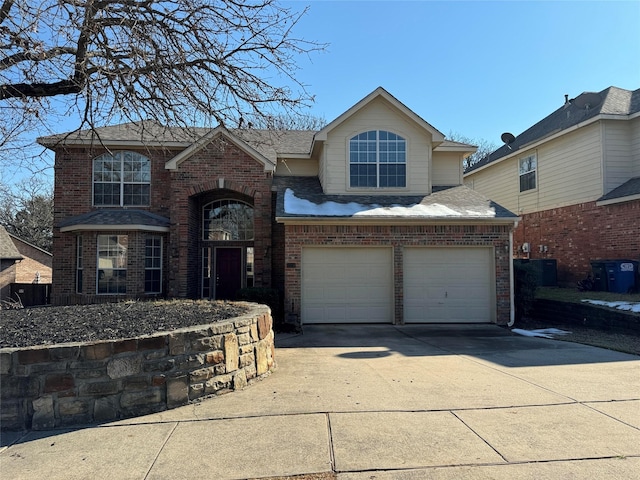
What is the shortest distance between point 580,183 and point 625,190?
1919 millimetres

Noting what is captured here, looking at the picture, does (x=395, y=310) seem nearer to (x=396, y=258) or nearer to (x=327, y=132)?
(x=396, y=258)

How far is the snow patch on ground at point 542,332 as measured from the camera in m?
10.4

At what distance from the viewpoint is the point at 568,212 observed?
53.6 feet

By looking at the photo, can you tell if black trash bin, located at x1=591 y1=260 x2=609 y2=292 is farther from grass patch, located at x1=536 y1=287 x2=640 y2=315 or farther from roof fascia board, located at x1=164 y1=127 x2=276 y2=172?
roof fascia board, located at x1=164 y1=127 x2=276 y2=172

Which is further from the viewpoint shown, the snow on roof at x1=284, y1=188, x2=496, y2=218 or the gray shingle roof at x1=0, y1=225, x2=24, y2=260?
the gray shingle roof at x1=0, y1=225, x2=24, y2=260

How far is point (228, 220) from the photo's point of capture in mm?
15625

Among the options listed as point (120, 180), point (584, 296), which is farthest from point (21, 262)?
point (584, 296)

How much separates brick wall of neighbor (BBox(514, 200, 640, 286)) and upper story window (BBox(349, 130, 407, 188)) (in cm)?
715

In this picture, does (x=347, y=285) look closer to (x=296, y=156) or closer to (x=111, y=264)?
(x=296, y=156)

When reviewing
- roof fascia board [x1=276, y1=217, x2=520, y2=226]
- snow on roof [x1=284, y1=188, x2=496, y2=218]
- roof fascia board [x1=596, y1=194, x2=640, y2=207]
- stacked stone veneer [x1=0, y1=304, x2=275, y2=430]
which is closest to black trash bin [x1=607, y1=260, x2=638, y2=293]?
roof fascia board [x1=596, y1=194, x2=640, y2=207]

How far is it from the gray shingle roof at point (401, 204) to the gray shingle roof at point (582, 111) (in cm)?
549

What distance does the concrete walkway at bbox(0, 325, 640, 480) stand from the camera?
3551 millimetres

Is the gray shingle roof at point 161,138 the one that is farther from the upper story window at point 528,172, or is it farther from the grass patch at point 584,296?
the upper story window at point 528,172

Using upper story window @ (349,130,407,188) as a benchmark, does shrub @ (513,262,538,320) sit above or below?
below
